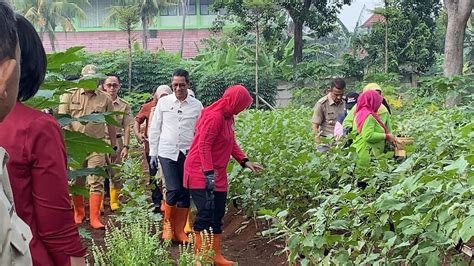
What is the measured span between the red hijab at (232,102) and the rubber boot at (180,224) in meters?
1.17

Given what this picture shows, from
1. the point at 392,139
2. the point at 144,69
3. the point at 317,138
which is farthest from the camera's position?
the point at 144,69

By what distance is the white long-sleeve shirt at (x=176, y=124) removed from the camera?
6074mm

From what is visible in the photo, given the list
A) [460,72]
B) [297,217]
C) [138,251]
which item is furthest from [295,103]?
[138,251]

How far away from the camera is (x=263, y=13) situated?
19594mm

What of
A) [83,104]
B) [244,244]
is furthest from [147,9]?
[244,244]

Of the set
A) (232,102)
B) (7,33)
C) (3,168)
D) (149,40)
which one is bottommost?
(149,40)

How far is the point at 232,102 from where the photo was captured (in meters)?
5.16

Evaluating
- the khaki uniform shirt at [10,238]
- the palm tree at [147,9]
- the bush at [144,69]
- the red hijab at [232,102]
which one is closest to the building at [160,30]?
the palm tree at [147,9]

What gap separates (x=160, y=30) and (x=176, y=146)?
108ft

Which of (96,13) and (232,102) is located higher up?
(232,102)

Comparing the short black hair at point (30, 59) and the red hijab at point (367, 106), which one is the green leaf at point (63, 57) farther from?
the red hijab at point (367, 106)

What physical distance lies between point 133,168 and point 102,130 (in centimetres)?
55

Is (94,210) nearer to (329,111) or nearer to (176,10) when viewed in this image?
(329,111)

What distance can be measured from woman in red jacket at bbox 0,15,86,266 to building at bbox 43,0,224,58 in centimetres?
3521
